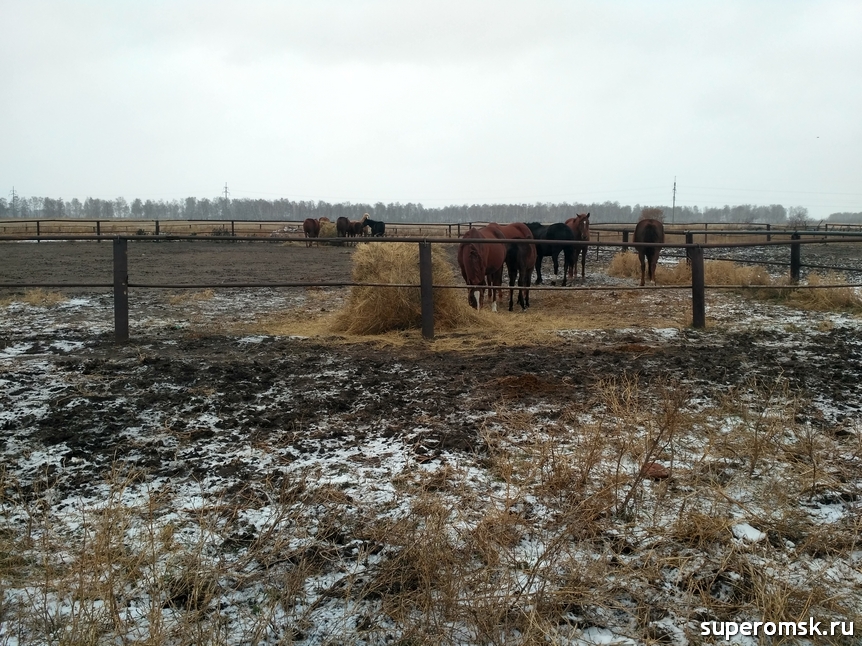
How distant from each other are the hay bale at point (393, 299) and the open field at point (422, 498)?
1.49 meters

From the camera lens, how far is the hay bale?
24.5 ft

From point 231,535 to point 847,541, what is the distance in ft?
8.30

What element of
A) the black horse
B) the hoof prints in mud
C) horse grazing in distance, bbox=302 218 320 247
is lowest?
the hoof prints in mud

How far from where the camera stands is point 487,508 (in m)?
2.77

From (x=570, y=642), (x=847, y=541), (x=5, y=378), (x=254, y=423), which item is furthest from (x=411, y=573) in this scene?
(x=5, y=378)

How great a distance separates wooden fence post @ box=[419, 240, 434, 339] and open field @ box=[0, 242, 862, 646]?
3.19 ft

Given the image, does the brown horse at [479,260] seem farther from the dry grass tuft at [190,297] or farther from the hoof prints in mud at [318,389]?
the dry grass tuft at [190,297]

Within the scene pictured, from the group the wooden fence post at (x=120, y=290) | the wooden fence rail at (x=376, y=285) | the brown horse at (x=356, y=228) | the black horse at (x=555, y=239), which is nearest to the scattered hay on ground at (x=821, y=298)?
the wooden fence rail at (x=376, y=285)

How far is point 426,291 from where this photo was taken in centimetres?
691

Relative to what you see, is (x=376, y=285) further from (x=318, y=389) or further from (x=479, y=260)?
(x=479, y=260)

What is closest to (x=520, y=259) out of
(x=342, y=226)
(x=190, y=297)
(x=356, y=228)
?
(x=190, y=297)

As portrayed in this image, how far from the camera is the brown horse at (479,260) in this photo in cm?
864

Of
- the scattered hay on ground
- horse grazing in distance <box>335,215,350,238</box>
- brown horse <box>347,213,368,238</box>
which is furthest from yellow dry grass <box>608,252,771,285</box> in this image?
horse grazing in distance <box>335,215,350,238</box>

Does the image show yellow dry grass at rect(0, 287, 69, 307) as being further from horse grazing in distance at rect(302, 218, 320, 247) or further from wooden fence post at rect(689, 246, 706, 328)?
horse grazing in distance at rect(302, 218, 320, 247)
